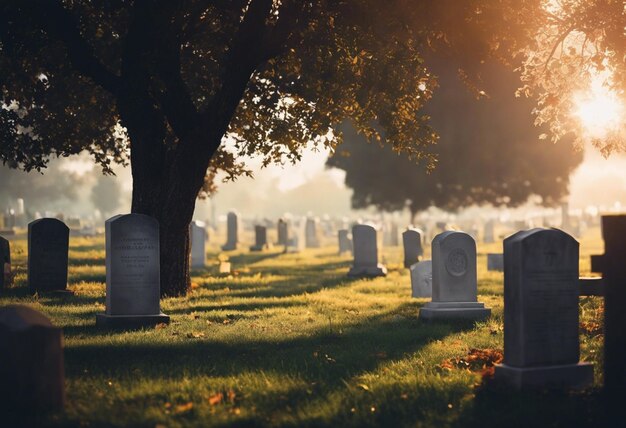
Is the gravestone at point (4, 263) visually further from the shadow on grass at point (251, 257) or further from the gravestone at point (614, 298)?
the gravestone at point (614, 298)

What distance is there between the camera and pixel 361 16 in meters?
15.5

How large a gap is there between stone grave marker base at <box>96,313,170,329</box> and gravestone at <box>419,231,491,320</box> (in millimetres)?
4740

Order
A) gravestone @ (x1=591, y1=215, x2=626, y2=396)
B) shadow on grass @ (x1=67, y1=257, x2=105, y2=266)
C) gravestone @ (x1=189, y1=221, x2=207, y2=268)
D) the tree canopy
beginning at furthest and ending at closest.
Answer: gravestone @ (x1=189, y1=221, x2=207, y2=268), shadow on grass @ (x1=67, y1=257, x2=105, y2=266), the tree canopy, gravestone @ (x1=591, y1=215, x2=626, y2=396)

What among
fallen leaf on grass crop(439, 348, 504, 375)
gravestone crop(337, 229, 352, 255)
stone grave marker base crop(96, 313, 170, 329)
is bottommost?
fallen leaf on grass crop(439, 348, 504, 375)

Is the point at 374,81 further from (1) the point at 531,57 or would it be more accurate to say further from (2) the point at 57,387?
(2) the point at 57,387

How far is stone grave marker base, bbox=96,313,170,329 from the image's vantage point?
13570 mm

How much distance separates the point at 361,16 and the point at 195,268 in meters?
14.8

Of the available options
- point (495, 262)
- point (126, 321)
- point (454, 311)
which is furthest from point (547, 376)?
point (495, 262)

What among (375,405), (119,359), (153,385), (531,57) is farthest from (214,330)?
(531,57)

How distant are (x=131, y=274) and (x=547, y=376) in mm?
7293

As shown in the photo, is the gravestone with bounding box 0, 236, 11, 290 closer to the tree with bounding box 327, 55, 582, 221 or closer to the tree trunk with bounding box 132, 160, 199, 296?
the tree trunk with bounding box 132, 160, 199, 296

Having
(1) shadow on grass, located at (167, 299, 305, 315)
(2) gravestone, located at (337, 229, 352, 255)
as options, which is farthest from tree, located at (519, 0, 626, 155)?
(2) gravestone, located at (337, 229, 352, 255)

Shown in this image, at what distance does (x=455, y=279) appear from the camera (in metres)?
15.2

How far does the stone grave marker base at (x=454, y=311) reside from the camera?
590 inches
